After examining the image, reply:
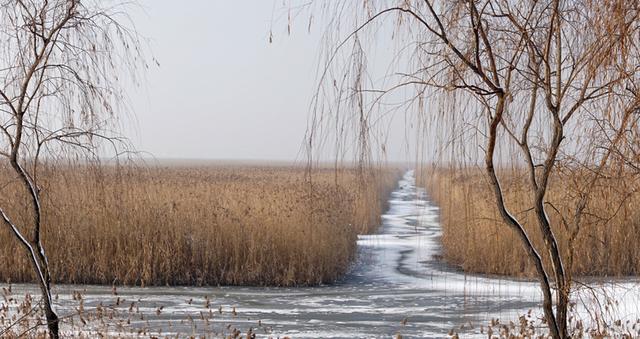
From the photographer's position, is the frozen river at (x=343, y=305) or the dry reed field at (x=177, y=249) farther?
the dry reed field at (x=177, y=249)

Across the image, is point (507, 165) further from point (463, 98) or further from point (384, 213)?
point (384, 213)

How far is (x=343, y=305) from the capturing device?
9.20m

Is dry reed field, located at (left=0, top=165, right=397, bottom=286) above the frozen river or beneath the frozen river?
above

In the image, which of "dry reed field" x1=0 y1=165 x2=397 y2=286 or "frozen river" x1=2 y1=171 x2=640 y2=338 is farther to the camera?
"dry reed field" x1=0 y1=165 x2=397 y2=286

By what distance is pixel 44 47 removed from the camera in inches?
190

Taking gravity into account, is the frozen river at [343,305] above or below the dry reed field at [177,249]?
below

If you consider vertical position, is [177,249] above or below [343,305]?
above

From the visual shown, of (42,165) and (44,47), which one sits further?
(42,165)

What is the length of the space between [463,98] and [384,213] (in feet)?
61.9

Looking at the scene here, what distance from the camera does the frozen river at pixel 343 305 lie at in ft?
24.6

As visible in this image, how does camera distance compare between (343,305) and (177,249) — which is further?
(177,249)

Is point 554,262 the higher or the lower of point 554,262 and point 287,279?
the higher

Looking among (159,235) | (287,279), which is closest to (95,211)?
(159,235)

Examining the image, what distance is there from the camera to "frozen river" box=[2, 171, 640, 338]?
24.6ft
